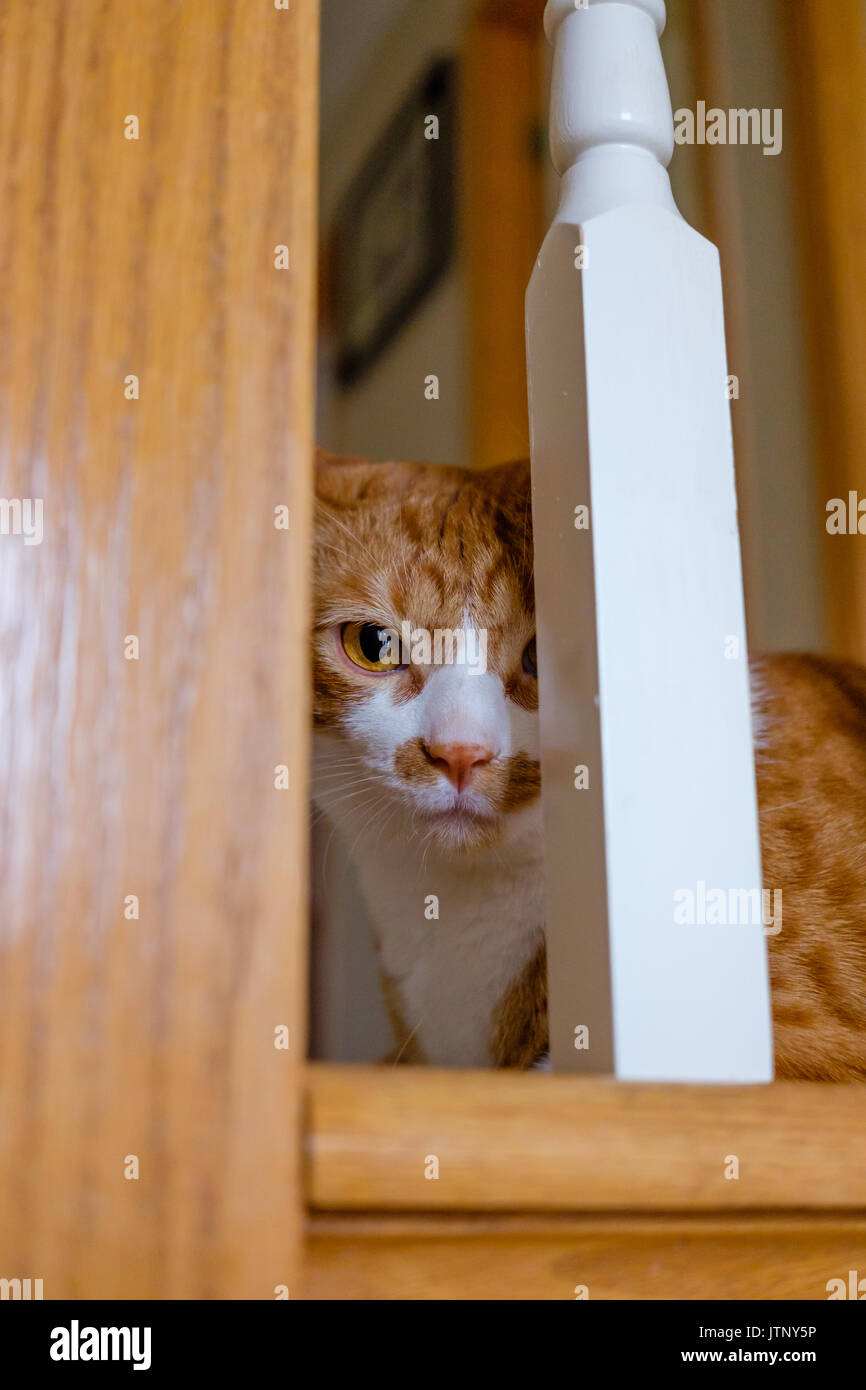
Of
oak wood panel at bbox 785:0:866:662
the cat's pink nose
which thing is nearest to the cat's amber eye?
the cat's pink nose

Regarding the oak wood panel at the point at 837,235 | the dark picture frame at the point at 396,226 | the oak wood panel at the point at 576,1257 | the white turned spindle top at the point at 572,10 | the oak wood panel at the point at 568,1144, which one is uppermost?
the dark picture frame at the point at 396,226

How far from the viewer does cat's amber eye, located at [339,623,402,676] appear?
42.4 inches

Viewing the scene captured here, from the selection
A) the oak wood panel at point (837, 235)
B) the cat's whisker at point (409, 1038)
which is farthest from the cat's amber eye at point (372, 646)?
the oak wood panel at point (837, 235)

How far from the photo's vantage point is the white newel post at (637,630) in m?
0.51

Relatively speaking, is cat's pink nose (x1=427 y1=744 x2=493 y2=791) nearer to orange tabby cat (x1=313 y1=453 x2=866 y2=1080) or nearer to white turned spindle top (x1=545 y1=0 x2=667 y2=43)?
orange tabby cat (x1=313 y1=453 x2=866 y2=1080)

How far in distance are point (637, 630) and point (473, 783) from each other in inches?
17.6

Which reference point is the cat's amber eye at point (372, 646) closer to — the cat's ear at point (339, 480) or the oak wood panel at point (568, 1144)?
the cat's ear at point (339, 480)

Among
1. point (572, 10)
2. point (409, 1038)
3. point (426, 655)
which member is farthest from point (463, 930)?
point (572, 10)

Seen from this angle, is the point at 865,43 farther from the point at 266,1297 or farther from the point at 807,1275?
the point at 266,1297

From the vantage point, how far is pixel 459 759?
959 mm

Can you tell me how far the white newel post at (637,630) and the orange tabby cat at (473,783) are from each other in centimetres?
39

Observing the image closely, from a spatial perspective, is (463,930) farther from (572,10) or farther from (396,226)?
(396,226)

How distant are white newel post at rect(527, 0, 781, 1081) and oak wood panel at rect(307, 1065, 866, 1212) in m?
0.03
